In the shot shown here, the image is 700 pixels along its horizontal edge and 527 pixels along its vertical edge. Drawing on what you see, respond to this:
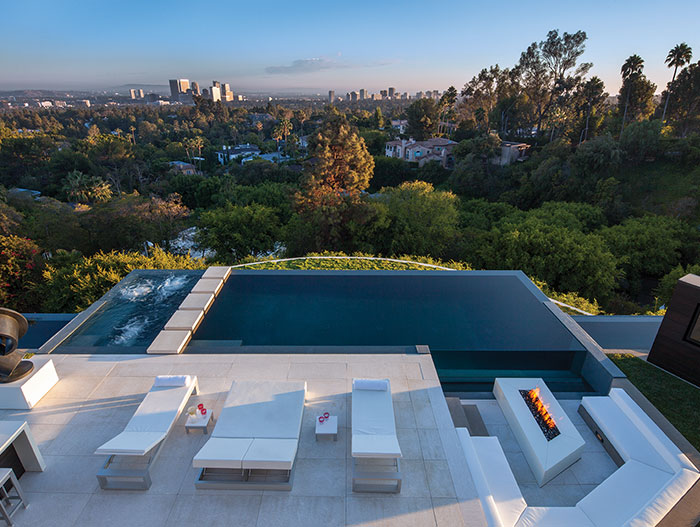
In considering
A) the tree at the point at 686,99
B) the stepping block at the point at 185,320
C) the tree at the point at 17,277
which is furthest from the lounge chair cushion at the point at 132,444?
the tree at the point at 686,99

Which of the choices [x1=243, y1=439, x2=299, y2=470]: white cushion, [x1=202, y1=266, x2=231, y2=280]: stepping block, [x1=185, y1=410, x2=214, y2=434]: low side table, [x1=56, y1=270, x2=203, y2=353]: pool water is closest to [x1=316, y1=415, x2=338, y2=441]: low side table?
[x1=243, y1=439, x2=299, y2=470]: white cushion

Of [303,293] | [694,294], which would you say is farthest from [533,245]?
[303,293]

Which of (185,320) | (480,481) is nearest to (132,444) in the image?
(185,320)

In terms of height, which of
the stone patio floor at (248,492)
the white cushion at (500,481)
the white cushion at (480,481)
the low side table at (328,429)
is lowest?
the white cushion at (500,481)

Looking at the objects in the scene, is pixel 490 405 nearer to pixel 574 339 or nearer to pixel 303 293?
pixel 574 339

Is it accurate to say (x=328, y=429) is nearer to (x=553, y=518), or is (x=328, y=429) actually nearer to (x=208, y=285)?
(x=553, y=518)

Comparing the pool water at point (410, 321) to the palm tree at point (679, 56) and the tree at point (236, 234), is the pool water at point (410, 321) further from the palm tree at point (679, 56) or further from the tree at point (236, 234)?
the palm tree at point (679, 56)

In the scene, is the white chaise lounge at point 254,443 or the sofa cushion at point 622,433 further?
the sofa cushion at point 622,433
